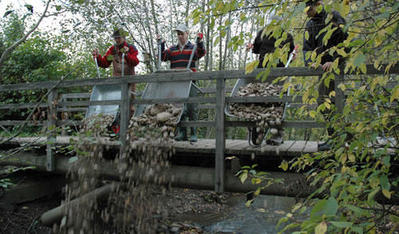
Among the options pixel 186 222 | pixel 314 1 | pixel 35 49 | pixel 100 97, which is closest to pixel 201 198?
pixel 186 222

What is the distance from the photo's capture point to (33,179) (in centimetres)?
591

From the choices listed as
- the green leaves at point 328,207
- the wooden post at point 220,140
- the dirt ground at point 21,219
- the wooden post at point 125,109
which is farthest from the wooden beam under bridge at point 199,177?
the green leaves at point 328,207

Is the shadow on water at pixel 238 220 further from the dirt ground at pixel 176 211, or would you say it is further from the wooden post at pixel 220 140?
the wooden post at pixel 220 140

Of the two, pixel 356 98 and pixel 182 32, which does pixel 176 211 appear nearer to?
pixel 182 32

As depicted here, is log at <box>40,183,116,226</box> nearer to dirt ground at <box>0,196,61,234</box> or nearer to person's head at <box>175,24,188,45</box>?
dirt ground at <box>0,196,61,234</box>

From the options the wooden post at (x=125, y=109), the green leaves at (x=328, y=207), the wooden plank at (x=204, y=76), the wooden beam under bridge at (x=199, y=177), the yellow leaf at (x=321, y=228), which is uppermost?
the wooden plank at (x=204, y=76)

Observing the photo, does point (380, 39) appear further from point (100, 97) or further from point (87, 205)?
point (100, 97)

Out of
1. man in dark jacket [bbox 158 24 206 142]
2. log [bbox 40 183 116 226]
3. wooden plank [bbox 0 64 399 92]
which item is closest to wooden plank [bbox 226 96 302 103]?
wooden plank [bbox 0 64 399 92]

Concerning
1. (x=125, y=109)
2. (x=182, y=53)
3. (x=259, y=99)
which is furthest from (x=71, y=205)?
(x=182, y=53)

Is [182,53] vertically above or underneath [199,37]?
underneath

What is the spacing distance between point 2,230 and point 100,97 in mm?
2532

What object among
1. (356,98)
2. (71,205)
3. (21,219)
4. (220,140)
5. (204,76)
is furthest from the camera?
(21,219)

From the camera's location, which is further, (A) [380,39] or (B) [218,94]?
(B) [218,94]

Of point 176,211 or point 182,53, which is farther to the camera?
point 176,211
